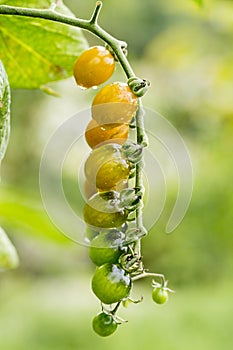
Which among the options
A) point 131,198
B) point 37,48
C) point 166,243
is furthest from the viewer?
point 166,243

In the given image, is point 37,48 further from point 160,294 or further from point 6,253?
point 160,294

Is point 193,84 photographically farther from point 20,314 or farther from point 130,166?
point 130,166

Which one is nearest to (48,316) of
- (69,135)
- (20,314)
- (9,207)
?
(20,314)

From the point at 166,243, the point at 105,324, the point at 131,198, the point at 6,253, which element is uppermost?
the point at 131,198

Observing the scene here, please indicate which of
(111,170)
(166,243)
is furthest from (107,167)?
(166,243)

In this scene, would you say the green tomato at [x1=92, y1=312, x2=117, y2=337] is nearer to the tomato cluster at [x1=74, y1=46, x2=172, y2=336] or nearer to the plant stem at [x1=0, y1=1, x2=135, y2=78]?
the tomato cluster at [x1=74, y1=46, x2=172, y2=336]
